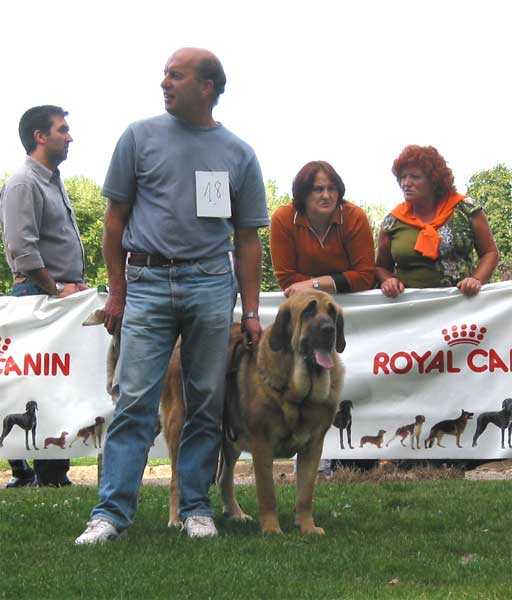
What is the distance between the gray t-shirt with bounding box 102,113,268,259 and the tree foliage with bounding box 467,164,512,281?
27.6 metres

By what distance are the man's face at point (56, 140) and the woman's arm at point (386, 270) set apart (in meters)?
2.52

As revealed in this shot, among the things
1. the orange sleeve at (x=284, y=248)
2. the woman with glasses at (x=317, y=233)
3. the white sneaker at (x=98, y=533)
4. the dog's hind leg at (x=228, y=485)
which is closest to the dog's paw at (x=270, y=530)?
the dog's hind leg at (x=228, y=485)

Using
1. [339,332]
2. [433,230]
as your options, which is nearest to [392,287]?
[433,230]

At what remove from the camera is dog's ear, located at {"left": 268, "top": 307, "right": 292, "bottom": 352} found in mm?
5676

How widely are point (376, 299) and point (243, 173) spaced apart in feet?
8.84

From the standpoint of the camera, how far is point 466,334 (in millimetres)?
8078

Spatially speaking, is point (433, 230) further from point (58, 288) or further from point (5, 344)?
point (5, 344)

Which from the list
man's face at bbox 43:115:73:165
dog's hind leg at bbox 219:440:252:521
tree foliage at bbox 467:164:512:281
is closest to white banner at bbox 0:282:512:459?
man's face at bbox 43:115:73:165

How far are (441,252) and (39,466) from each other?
3646mm

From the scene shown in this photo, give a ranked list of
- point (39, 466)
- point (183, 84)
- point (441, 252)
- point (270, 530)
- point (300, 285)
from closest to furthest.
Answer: point (183, 84) → point (270, 530) → point (300, 285) → point (441, 252) → point (39, 466)

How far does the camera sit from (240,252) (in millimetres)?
5844

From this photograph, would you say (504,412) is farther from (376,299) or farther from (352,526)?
(352,526)

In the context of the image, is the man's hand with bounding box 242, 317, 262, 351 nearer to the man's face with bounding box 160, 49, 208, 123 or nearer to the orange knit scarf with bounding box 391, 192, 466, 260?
the man's face with bounding box 160, 49, 208, 123

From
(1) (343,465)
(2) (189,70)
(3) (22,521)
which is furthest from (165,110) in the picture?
(1) (343,465)
